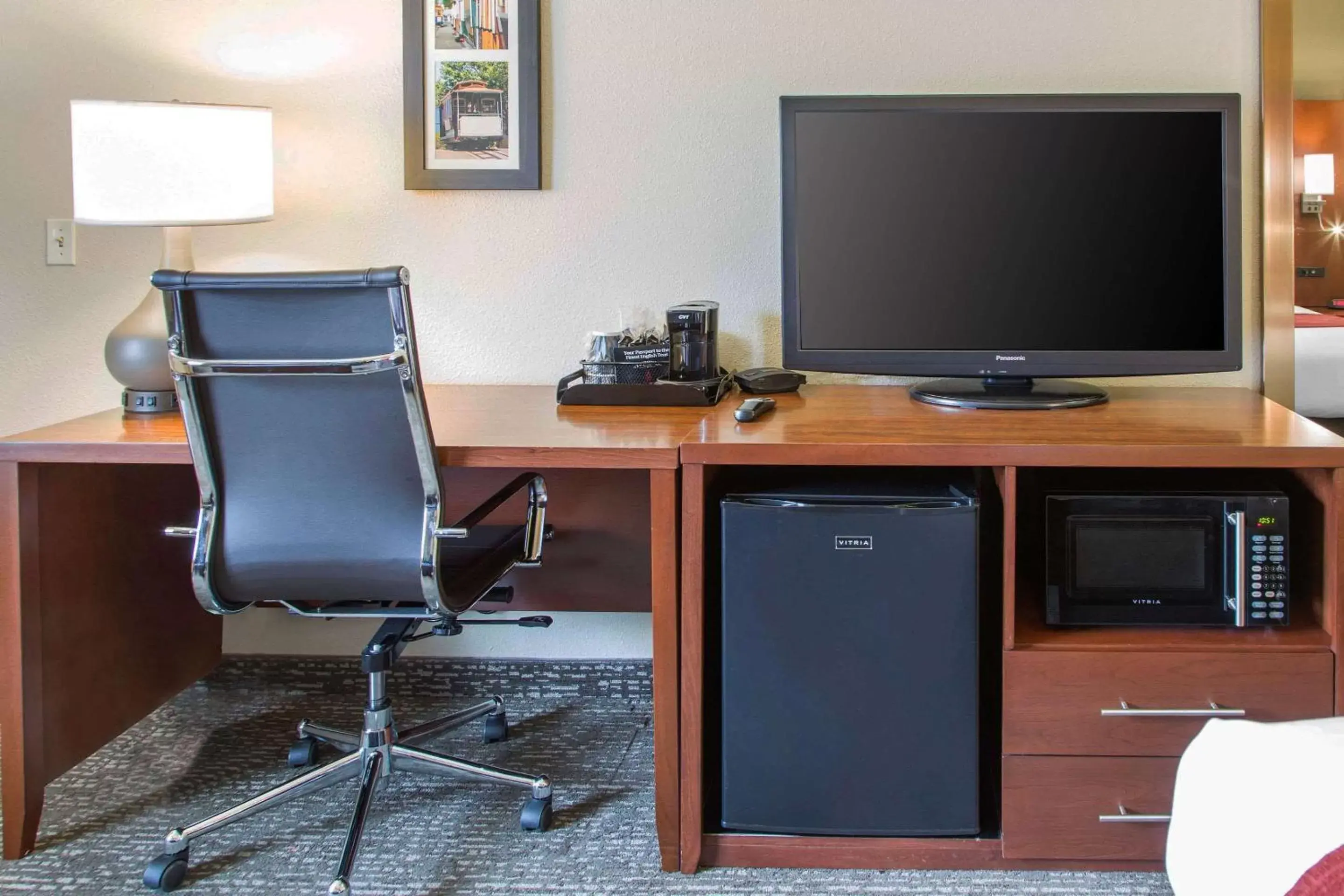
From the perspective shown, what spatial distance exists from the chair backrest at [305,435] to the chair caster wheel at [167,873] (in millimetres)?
373

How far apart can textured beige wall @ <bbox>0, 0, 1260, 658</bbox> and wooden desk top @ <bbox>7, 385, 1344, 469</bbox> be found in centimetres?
38

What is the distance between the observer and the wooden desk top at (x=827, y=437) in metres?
1.73

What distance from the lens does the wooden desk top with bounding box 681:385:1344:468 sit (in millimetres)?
1717

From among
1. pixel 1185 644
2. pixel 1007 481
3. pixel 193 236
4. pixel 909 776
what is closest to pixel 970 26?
pixel 1007 481

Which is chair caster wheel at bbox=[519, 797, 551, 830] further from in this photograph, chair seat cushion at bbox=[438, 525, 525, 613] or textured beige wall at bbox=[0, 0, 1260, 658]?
textured beige wall at bbox=[0, 0, 1260, 658]

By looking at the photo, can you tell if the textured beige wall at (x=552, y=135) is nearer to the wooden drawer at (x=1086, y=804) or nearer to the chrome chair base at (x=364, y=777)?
the chrome chair base at (x=364, y=777)

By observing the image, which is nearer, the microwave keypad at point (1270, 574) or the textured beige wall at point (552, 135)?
the microwave keypad at point (1270, 574)

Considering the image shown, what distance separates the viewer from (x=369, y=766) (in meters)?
1.95

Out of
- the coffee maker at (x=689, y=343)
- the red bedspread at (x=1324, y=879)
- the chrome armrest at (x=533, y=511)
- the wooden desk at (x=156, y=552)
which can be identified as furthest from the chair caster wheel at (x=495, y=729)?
the red bedspread at (x=1324, y=879)

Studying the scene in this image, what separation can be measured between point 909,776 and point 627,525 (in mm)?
785

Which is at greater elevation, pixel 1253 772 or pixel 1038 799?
pixel 1253 772

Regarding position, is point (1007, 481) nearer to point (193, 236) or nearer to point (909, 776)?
point (909, 776)

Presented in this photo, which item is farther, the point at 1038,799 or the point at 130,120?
the point at 130,120

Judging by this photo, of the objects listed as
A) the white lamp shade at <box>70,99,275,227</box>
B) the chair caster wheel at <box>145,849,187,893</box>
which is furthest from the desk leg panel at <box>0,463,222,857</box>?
the white lamp shade at <box>70,99,275,227</box>
